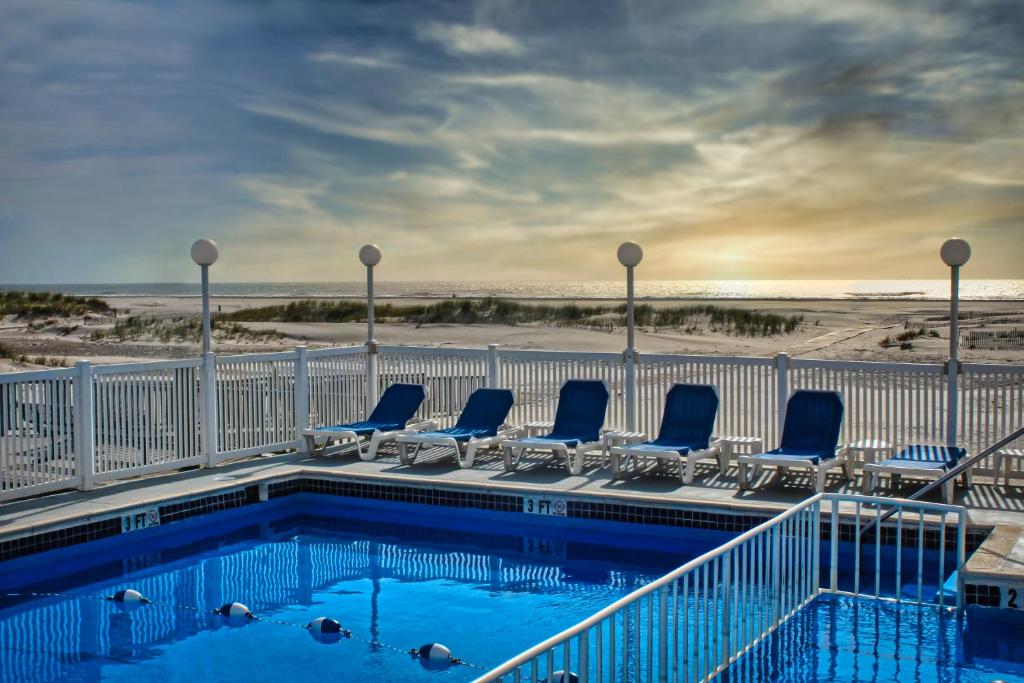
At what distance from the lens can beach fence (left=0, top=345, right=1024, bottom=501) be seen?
8.40 m

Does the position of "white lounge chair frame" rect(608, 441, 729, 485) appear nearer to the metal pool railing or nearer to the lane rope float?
the metal pool railing

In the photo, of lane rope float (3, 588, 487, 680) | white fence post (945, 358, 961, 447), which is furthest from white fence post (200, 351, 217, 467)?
white fence post (945, 358, 961, 447)

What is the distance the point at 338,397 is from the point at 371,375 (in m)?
0.49

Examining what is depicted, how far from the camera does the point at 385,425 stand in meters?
10.3

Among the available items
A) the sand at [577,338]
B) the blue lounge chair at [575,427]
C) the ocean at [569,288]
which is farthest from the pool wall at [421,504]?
the ocean at [569,288]

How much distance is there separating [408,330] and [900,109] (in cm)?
2410

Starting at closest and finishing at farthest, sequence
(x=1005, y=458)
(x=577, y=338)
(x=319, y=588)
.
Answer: (x=319, y=588), (x=1005, y=458), (x=577, y=338)

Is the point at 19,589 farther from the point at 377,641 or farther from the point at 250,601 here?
the point at 377,641

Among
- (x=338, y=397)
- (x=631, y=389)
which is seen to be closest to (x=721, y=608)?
(x=631, y=389)

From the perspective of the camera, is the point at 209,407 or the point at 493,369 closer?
the point at 209,407

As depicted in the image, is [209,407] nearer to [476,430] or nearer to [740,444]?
[476,430]

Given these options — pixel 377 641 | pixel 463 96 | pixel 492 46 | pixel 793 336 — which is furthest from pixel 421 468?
pixel 793 336

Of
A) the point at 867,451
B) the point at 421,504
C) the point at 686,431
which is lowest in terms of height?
the point at 421,504

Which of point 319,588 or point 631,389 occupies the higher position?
point 631,389
